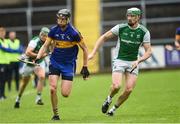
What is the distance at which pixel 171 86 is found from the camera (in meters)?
28.9

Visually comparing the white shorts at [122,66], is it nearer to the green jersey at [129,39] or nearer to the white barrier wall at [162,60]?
the green jersey at [129,39]

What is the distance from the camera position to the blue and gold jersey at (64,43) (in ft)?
54.7

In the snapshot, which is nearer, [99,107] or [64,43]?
[64,43]

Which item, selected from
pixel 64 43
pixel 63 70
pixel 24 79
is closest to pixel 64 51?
pixel 64 43

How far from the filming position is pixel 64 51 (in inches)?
666

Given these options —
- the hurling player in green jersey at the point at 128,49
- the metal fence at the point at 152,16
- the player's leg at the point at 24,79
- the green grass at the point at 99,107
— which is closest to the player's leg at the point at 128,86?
the hurling player in green jersey at the point at 128,49

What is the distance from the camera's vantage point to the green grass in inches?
659

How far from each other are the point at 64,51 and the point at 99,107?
3.86m

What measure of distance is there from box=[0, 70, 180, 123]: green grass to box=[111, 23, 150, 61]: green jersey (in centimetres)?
139

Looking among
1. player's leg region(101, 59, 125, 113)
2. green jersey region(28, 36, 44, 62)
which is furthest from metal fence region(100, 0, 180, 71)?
player's leg region(101, 59, 125, 113)

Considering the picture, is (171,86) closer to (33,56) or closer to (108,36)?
(33,56)

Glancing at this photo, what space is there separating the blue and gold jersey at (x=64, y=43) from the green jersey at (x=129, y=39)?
1012mm

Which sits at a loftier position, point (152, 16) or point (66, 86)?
point (152, 16)

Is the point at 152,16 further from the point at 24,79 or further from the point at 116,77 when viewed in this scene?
the point at 116,77
